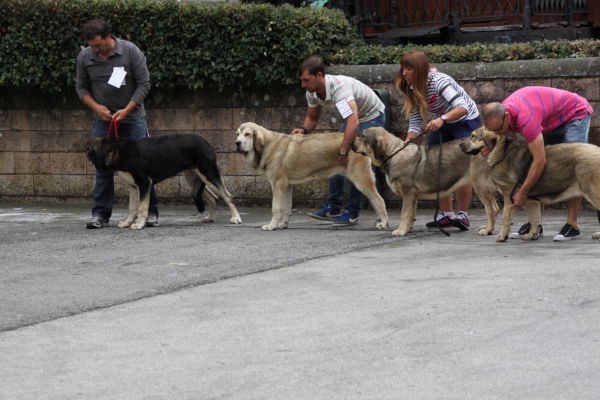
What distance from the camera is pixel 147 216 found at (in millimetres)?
10047

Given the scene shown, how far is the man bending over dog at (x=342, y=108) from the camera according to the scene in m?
9.09

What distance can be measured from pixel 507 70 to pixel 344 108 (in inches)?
103

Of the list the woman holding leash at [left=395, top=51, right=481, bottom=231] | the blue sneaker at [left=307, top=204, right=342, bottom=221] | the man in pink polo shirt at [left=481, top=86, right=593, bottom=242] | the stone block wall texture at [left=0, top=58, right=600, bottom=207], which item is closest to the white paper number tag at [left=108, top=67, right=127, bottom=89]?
the stone block wall texture at [left=0, top=58, right=600, bottom=207]

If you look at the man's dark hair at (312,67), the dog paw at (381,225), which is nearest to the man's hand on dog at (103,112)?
the man's dark hair at (312,67)

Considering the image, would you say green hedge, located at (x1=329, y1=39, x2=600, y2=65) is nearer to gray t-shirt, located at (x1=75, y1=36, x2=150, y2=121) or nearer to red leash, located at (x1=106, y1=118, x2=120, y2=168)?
gray t-shirt, located at (x1=75, y1=36, x2=150, y2=121)

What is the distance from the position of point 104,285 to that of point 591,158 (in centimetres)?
407

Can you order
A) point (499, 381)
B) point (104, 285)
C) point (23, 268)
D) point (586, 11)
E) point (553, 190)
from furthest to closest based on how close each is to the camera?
point (586, 11), point (553, 190), point (23, 268), point (104, 285), point (499, 381)

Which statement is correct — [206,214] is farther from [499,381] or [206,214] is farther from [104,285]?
[499,381]

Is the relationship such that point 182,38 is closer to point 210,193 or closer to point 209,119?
point 209,119

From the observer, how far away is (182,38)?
38.5 ft

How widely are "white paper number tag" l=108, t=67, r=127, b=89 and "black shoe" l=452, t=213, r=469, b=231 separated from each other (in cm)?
375

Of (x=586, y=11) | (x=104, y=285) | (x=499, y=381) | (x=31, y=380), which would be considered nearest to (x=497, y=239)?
(x=104, y=285)

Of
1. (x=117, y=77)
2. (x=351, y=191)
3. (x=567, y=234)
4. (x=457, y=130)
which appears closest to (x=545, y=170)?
(x=567, y=234)

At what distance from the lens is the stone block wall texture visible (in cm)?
1066
